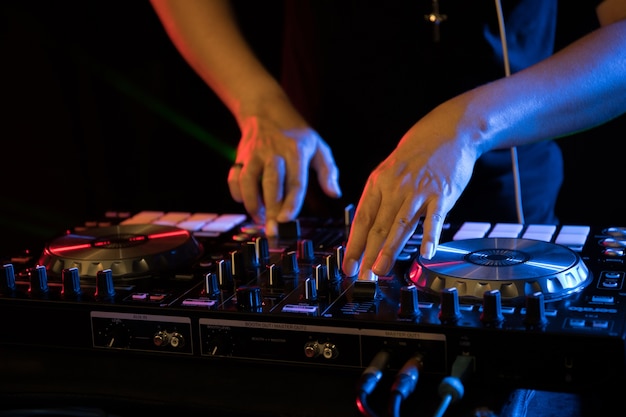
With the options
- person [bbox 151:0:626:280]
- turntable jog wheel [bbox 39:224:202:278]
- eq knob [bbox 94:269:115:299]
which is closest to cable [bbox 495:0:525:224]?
person [bbox 151:0:626:280]

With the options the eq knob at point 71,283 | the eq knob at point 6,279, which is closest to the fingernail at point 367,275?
the eq knob at point 71,283

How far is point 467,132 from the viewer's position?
4.71ft

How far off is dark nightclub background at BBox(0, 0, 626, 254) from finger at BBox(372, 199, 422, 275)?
64.0 inches

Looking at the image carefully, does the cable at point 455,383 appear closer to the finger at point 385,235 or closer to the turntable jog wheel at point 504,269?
the turntable jog wheel at point 504,269

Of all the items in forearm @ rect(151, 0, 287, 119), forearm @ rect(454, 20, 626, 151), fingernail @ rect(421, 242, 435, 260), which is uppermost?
forearm @ rect(151, 0, 287, 119)

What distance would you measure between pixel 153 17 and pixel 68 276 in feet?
6.32

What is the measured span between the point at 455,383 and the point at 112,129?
2386 mm

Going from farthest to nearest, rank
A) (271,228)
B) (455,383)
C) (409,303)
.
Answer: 1. (271,228)
2. (409,303)
3. (455,383)

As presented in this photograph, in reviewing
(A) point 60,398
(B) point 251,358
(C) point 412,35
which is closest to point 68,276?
(A) point 60,398

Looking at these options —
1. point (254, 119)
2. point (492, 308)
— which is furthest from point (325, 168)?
point (492, 308)

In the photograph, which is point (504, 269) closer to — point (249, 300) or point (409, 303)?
point (409, 303)

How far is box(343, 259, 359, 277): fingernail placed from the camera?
1391 mm

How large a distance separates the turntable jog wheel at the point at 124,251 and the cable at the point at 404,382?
54 centimetres

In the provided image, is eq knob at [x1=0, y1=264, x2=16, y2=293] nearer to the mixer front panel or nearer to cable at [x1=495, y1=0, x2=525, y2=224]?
the mixer front panel
